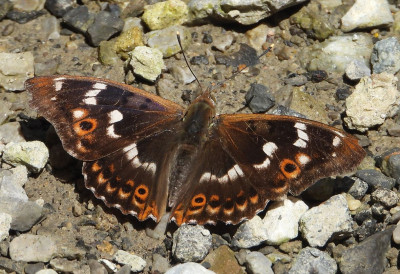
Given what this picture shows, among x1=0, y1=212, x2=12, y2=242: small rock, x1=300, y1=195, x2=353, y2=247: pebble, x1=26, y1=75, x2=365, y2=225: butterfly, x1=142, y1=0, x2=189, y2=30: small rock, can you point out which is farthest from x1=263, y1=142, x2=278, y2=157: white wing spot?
x1=142, y1=0, x2=189, y2=30: small rock

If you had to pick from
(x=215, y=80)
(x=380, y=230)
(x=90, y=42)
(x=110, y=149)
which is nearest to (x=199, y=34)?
(x=215, y=80)

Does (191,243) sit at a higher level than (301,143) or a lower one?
lower

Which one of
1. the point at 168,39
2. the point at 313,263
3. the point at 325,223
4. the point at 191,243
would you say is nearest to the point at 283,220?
the point at 325,223

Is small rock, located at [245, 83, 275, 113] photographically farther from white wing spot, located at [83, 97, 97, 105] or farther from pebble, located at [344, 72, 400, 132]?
white wing spot, located at [83, 97, 97, 105]

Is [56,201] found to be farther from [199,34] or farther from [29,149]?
[199,34]

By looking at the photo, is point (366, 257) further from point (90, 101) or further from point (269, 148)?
point (90, 101)


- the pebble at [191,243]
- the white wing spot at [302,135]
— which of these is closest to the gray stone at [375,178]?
the white wing spot at [302,135]

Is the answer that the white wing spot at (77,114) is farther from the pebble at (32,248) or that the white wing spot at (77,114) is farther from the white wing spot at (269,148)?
the white wing spot at (269,148)
